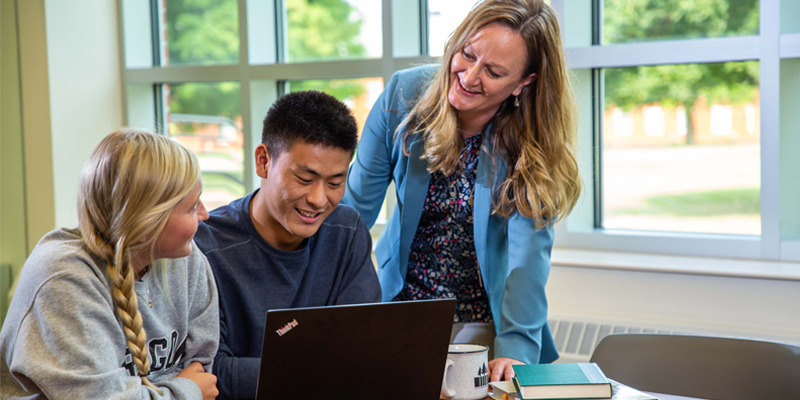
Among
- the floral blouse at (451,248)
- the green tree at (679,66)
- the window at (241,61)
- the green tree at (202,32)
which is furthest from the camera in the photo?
the green tree at (202,32)

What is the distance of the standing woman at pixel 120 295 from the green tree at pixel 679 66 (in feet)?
5.67

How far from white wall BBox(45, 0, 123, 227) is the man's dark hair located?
1583 millimetres

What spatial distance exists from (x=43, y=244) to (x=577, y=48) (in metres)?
1.82

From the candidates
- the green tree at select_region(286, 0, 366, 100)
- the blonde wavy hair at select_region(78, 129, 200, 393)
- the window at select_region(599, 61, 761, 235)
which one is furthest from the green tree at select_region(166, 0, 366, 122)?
the blonde wavy hair at select_region(78, 129, 200, 393)

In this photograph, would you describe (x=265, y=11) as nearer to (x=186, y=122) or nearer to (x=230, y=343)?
(x=186, y=122)

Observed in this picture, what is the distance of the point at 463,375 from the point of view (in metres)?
1.05

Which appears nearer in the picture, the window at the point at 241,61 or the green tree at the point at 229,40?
the window at the point at 241,61

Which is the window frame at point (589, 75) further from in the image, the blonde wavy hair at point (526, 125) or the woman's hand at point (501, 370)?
the woman's hand at point (501, 370)

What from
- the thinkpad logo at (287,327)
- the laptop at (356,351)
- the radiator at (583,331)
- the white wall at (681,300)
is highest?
the thinkpad logo at (287,327)

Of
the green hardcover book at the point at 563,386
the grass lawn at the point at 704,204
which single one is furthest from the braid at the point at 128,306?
the grass lawn at the point at 704,204

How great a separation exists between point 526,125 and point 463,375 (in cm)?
69

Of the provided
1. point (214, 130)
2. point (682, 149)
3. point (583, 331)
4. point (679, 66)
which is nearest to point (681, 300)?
point (583, 331)

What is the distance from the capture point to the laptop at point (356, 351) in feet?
2.80

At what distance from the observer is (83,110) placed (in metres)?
2.77
